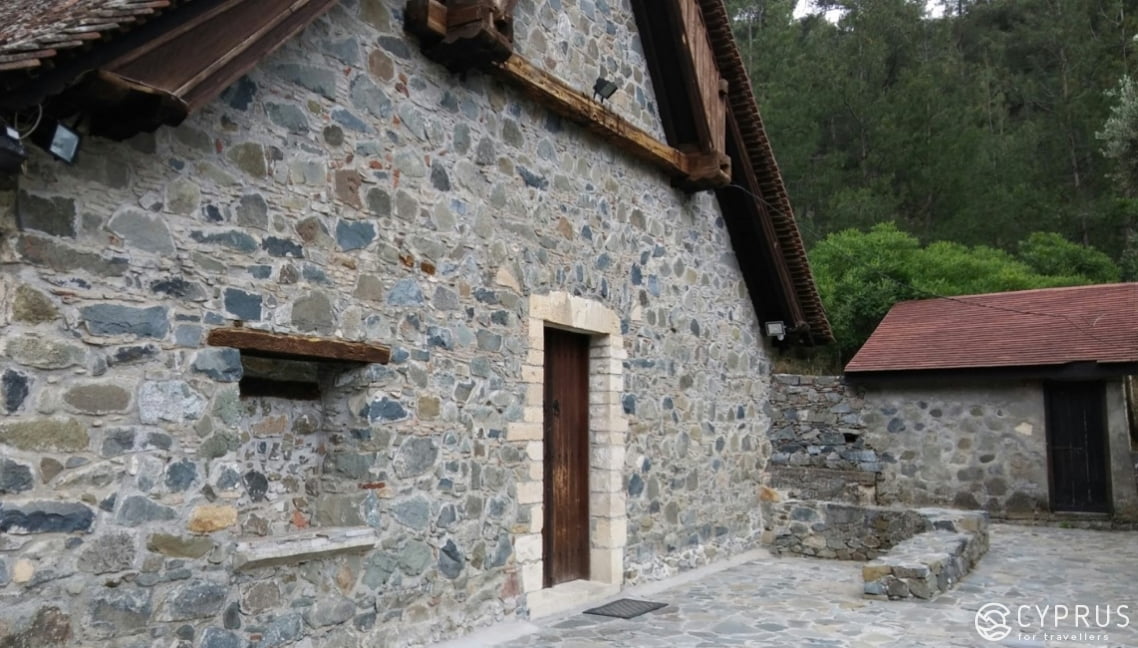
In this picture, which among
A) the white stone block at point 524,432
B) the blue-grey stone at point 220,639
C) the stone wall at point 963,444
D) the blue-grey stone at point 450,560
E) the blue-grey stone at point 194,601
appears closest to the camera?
the blue-grey stone at point 194,601

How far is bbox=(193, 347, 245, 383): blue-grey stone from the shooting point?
13.6ft

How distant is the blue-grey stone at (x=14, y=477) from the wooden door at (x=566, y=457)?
4009mm

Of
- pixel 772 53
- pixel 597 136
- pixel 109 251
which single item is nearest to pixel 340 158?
pixel 109 251

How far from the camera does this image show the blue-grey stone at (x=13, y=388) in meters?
3.45

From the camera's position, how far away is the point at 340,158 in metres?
4.98

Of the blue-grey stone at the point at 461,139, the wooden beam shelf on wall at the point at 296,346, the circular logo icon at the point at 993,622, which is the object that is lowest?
the circular logo icon at the point at 993,622

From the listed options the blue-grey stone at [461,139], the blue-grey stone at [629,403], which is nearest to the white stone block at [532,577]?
the blue-grey stone at [629,403]

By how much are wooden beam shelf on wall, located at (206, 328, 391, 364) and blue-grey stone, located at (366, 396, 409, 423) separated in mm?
234

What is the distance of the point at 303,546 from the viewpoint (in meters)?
4.55

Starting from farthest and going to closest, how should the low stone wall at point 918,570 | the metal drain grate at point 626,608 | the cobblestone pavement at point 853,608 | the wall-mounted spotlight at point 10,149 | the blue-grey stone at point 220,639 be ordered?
the low stone wall at point 918,570, the metal drain grate at point 626,608, the cobblestone pavement at point 853,608, the blue-grey stone at point 220,639, the wall-mounted spotlight at point 10,149

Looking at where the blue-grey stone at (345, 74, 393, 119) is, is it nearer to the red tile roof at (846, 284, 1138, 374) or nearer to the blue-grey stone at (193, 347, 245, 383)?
the blue-grey stone at (193, 347, 245, 383)

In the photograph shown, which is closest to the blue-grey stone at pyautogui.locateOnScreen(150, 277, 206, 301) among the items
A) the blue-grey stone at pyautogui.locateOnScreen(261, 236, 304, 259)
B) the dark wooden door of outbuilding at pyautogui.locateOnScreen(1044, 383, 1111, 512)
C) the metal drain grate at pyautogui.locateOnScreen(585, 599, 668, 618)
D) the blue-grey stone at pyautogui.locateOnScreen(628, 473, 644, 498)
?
the blue-grey stone at pyautogui.locateOnScreen(261, 236, 304, 259)

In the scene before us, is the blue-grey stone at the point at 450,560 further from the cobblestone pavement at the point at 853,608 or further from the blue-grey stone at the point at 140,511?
the blue-grey stone at the point at 140,511

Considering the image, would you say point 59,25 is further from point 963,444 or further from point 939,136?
point 939,136
